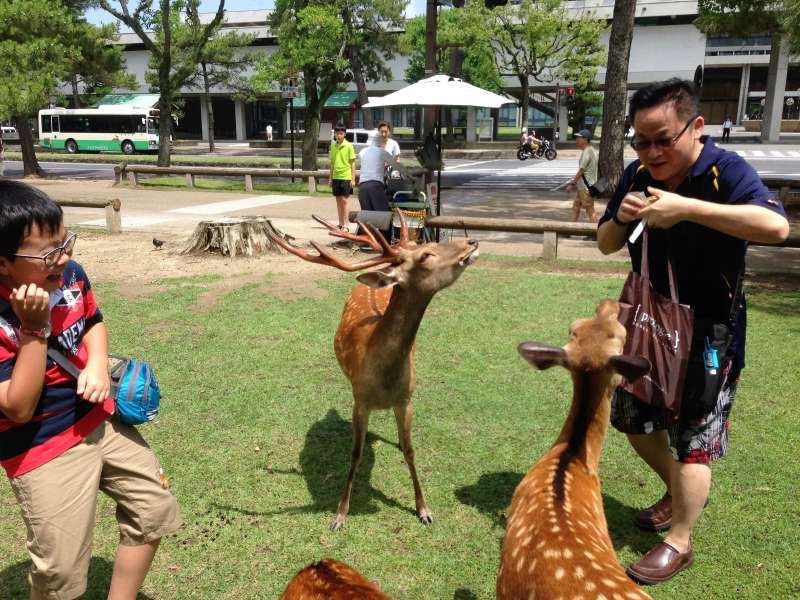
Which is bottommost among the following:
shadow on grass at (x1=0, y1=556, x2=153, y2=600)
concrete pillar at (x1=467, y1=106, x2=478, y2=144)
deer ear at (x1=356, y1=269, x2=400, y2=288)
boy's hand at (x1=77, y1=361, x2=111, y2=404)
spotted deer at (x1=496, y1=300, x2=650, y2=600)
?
shadow on grass at (x1=0, y1=556, x2=153, y2=600)

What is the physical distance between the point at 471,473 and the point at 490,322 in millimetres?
2784

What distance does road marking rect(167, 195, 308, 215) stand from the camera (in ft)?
46.8

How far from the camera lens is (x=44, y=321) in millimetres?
1839

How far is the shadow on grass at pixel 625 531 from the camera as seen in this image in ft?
10.4

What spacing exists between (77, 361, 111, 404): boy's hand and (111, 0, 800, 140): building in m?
38.5

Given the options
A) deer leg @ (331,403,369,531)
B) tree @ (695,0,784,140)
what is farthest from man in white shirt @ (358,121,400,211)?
tree @ (695,0,784,140)

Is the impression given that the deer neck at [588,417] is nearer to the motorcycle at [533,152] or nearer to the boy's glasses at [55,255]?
the boy's glasses at [55,255]

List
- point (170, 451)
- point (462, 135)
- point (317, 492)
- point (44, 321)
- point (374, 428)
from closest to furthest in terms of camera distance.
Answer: point (44, 321)
point (317, 492)
point (170, 451)
point (374, 428)
point (462, 135)

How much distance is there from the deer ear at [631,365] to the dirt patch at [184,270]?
5393 millimetres

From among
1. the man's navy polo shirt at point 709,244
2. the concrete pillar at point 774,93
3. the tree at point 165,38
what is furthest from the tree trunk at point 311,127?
the concrete pillar at point 774,93

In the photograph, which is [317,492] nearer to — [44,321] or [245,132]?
[44,321]

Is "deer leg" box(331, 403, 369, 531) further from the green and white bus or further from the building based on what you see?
the green and white bus

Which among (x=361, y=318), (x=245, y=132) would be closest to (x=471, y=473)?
(x=361, y=318)

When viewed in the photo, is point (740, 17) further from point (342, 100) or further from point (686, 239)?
point (342, 100)
